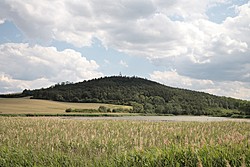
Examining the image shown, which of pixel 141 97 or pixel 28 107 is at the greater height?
pixel 141 97

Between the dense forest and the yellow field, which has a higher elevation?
the dense forest

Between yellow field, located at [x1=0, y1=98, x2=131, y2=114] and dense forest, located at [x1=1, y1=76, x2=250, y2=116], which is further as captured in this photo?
dense forest, located at [x1=1, y1=76, x2=250, y2=116]

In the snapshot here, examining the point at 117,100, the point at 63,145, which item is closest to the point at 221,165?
the point at 63,145

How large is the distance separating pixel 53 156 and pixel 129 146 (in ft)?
13.0

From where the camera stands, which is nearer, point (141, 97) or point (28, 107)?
point (28, 107)

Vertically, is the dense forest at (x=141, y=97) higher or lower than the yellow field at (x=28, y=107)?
higher

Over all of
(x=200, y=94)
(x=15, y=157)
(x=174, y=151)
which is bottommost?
(x=15, y=157)

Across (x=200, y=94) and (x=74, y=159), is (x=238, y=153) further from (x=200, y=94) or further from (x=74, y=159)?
(x=200, y=94)

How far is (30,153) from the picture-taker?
11641 millimetres

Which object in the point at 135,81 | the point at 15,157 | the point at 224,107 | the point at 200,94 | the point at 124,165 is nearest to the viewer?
the point at 124,165

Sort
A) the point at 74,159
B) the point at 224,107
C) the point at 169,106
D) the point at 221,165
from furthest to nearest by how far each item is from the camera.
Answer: the point at 224,107
the point at 169,106
the point at 74,159
the point at 221,165

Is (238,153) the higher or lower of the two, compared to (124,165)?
higher

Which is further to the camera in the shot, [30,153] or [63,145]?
[63,145]

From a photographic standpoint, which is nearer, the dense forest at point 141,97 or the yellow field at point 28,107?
the yellow field at point 28,107
